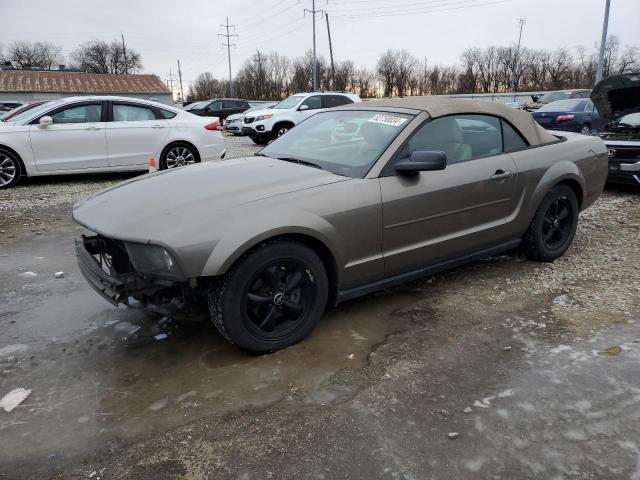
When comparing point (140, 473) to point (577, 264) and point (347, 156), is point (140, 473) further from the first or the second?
point (577, 264)

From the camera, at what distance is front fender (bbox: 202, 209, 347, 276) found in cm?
276

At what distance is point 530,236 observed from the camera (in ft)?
14.9

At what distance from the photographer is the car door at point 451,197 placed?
348 cm

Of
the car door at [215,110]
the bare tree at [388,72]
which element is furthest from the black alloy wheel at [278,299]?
the bare tree at [388,72]

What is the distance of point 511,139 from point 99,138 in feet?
23.3

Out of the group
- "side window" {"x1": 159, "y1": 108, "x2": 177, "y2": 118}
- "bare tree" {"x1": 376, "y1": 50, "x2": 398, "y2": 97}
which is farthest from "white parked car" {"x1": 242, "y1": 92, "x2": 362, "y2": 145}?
"bare tree" {"x1": 376, "y1": 50, "x2": 398, "y2": 97}

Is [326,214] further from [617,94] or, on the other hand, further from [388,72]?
[388,72]

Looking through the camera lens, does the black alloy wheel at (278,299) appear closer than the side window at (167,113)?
Yes

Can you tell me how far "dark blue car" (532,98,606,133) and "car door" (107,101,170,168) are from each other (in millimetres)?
10662

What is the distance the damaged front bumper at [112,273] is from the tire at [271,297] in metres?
0.35

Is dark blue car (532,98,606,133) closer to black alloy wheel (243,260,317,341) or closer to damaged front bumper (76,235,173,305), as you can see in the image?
black alloy wheel (243,260,317,341)

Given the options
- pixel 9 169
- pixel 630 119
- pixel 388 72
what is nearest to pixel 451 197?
pixel 630 119

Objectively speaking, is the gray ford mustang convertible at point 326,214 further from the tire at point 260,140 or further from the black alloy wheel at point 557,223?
the tire at point 260,140

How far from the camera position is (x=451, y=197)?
372cm
